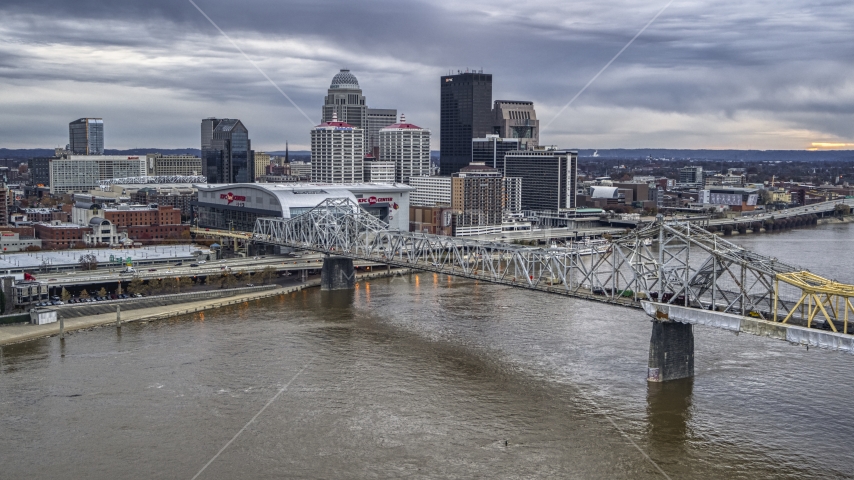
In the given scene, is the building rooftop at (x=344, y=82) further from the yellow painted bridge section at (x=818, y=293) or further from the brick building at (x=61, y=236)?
the yellow painted bridge section at (x=818, y=293)

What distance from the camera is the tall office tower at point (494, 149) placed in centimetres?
12138

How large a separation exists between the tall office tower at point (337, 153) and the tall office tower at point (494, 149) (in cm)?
2467

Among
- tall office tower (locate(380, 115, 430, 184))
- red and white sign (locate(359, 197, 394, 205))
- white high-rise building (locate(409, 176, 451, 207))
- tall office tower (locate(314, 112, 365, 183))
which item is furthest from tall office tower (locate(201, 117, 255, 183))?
red and white sign (locate(359, 197, 394, 205))

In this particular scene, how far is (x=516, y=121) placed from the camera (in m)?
148

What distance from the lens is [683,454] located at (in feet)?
78.2

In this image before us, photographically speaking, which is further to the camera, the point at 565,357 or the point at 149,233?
the point at 149,233

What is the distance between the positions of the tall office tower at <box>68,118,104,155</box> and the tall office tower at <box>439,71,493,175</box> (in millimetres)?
78247

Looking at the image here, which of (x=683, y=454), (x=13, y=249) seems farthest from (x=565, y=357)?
(x=13, y=249)

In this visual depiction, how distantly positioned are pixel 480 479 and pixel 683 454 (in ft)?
19.6

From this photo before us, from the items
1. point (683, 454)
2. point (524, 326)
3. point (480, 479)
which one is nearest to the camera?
point (480, 479)

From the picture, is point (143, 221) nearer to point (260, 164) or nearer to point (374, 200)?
point (374, 200)

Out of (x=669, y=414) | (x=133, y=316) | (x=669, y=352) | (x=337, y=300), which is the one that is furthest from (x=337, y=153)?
(x=669, y=414)

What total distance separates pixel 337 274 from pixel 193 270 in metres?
8.61

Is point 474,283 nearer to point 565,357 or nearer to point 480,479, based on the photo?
point 565,357
